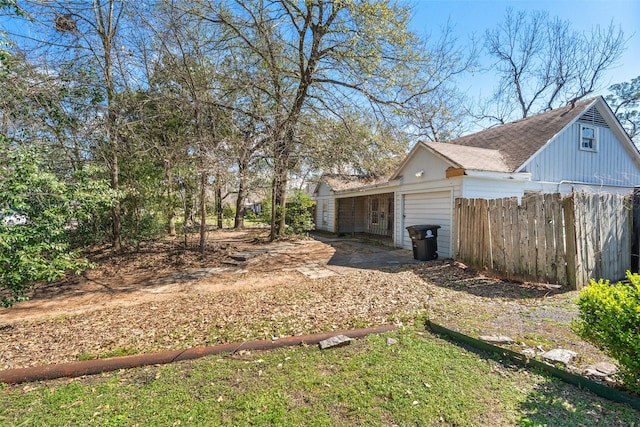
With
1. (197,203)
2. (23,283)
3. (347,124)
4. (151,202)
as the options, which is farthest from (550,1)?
(23,283)

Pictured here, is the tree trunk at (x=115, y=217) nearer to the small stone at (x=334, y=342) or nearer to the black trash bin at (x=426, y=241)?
the small stone at (x=334, y=342)

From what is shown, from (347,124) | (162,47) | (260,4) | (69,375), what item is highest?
(260,4)

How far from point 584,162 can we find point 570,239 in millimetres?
7572

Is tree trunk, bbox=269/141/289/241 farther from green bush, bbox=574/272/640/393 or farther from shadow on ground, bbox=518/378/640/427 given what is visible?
shadow on ground, bbox=518/378/640/427

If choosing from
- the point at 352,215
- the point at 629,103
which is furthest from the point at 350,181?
the point at 629,103

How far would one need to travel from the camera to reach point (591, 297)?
284 cm

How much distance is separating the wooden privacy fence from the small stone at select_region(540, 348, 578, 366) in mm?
3089

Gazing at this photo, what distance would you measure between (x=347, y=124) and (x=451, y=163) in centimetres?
387

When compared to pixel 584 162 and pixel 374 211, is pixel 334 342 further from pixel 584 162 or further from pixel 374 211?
pixel 374 211

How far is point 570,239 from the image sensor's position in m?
5.68

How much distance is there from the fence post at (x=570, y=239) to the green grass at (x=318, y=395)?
146 inches

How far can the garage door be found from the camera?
30.7ft

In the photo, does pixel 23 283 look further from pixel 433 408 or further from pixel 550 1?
pixel 550 1

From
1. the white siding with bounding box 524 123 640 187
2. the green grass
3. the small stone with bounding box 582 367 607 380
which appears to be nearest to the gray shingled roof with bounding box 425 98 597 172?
the white siding with bounding box 524 123 640 187
